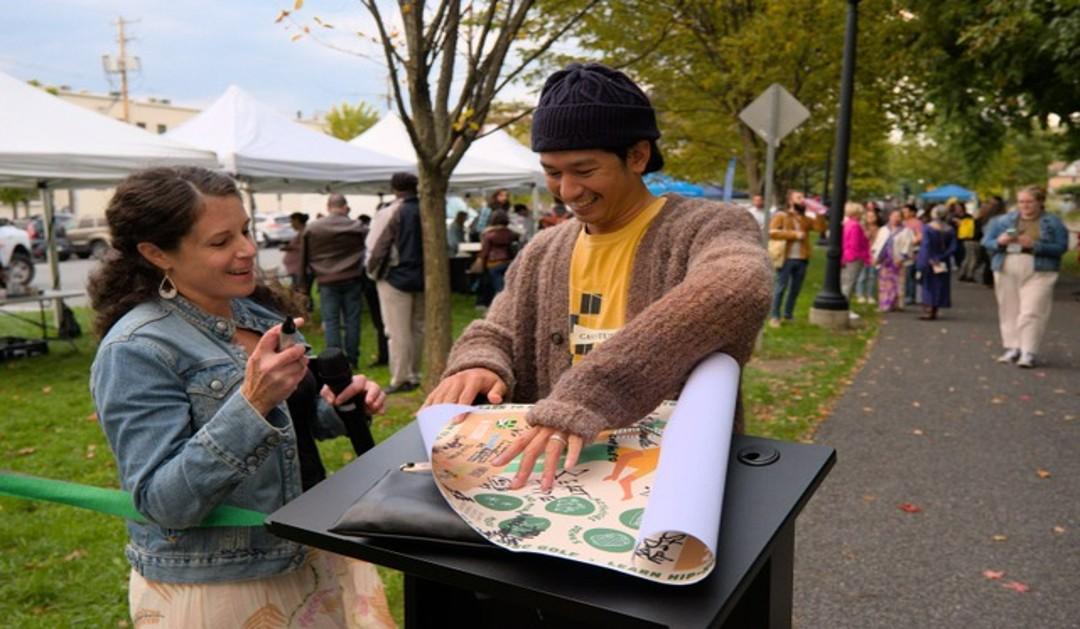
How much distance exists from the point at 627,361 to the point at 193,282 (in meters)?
1.10

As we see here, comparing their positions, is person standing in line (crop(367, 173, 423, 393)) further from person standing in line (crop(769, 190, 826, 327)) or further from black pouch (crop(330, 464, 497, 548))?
black pouch (crop(330, 464, 497, 548))

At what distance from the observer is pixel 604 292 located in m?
1.61

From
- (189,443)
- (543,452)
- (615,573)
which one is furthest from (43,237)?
(615,573)

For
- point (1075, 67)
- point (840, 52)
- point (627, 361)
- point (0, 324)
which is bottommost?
point (0, 324)

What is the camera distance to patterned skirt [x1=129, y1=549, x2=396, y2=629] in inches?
69.2

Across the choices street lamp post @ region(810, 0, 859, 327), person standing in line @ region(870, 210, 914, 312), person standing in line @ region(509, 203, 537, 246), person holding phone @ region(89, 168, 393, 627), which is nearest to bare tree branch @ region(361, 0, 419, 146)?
person holding phone @ region(89, 168, 393, 627)

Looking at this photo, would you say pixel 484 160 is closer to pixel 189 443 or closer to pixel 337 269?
pixel 337 269

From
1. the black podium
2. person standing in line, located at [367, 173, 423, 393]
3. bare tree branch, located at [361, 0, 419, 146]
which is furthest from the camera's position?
person standing in line, located at [367, 173, 423, 393]

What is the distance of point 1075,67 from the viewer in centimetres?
1163

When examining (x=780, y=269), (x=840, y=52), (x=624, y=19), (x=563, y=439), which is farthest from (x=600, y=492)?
(x=840, y=52)

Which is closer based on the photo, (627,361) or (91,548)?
(627,361)

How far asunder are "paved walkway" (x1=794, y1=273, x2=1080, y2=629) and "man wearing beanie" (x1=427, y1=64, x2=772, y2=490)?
92.1 inches

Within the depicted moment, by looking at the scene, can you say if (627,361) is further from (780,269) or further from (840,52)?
(840,52)

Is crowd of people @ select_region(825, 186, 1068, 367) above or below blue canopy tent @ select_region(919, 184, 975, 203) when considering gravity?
below
